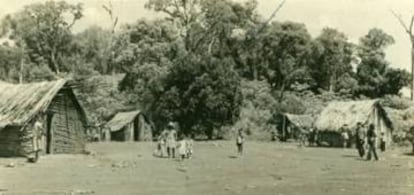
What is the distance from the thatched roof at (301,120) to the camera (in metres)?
59.5

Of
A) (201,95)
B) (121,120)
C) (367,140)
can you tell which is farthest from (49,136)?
(121,120)

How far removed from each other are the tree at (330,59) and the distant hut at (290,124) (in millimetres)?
10175

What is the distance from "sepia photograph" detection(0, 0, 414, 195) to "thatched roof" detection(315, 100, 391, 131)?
4.1 inches

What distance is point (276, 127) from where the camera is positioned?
200 ft

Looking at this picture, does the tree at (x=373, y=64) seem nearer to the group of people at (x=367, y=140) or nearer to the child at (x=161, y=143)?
the group of people at (x=367, y=140)

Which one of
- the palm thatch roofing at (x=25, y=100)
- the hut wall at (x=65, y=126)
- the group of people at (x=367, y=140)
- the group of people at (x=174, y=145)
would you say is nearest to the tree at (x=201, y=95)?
the group of people at (x=367, y=140)

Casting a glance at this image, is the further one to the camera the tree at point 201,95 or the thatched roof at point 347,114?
the tree at point 201,95

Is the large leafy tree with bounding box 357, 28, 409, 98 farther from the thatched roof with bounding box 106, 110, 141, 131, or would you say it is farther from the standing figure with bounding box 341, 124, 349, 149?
the standing figure with bounding box 341, 124, 349, 149

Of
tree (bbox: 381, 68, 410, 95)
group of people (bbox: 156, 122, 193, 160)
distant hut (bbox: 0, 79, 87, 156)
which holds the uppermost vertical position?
tree (bbox: 381, 68, 410, 95)

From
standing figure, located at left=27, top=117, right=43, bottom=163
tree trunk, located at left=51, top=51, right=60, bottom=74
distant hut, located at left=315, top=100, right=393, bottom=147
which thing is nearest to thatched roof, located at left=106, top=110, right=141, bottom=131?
tree trunk, located at left=51, top=51, right=60, bottom=74

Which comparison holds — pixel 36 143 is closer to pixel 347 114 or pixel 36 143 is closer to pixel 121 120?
pixel 347 114

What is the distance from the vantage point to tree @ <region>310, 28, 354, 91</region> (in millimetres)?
70312

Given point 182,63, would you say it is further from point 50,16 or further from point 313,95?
point 313,95

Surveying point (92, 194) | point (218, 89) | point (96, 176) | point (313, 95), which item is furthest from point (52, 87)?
point (313, 95)
